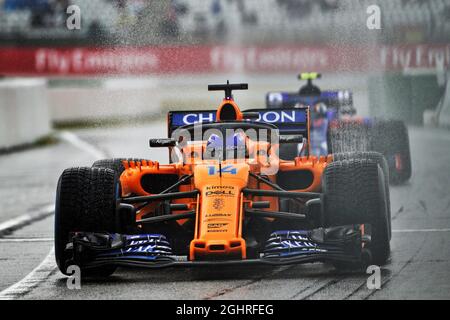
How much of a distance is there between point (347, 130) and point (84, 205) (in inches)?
282

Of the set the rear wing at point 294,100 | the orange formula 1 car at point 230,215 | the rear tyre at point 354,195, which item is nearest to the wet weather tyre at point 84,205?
the orange formula 1 car at point 230,215

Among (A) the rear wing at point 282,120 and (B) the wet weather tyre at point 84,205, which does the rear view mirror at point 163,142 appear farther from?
(A) the rear wing at point 282,120

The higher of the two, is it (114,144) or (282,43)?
(282,43)

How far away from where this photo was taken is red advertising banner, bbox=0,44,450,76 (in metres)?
22.0

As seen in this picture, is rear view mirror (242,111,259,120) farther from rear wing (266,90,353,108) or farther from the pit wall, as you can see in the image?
the pit wall

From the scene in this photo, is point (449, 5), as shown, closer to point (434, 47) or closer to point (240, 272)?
point (434, 47)

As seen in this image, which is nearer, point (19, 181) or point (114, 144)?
point (19, 181)

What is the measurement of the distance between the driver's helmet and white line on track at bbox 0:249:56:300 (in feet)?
5.08

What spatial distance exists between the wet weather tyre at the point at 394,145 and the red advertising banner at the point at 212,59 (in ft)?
16.7

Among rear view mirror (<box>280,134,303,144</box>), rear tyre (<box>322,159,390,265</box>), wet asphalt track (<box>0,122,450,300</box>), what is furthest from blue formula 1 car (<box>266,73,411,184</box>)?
rear tyre (<box>322,159,390,265</box>)

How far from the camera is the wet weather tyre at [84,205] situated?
8539 mm
